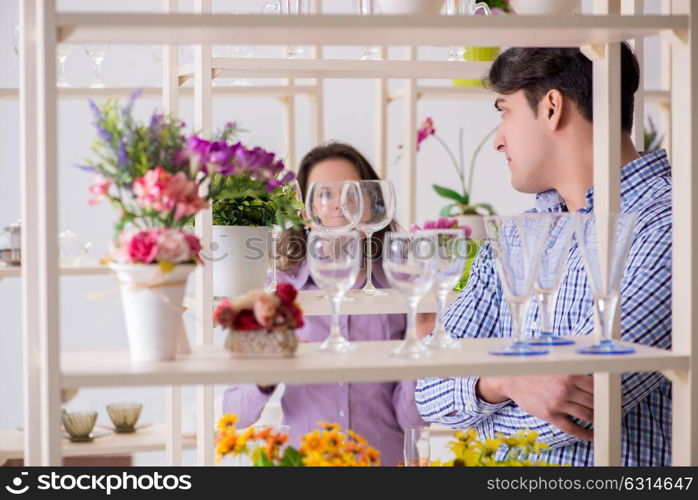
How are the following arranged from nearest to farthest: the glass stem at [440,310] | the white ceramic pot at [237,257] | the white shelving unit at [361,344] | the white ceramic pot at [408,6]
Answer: the white shelving unit at [361,344]
the glass stem at [440,310]
the white ceramic pot at [408,6]
the white ceramic pot at [237,257]

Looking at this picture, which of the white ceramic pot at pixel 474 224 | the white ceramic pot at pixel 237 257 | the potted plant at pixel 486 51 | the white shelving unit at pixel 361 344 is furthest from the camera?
the white ceramic pot at pixel 474 224

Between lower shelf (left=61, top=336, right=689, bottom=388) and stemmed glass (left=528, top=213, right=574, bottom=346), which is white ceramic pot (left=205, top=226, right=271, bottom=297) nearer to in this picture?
lower shelf (left=61, top=336, right=689, bottom=388)

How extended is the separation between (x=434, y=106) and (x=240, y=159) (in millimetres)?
3340

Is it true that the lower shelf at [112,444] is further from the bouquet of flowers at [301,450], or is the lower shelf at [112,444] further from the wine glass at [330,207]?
the bouquet of flowers at [301,450]

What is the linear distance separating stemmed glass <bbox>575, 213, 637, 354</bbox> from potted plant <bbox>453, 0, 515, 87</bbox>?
916 mm

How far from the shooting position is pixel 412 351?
1.25 metres

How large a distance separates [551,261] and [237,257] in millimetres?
860

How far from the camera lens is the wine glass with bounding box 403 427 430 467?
1420 mm

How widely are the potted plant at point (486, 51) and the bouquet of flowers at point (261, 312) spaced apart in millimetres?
1104

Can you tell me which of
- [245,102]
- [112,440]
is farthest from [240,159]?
[245,102]

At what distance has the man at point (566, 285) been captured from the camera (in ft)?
5.01

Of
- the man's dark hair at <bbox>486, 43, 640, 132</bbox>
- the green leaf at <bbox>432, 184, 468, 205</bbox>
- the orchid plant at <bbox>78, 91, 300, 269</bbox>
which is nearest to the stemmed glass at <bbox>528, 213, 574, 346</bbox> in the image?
the orchid plant at <bbox>78, 91, 300, 269</bbox>

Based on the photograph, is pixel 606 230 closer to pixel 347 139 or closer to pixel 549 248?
pixel 549 248

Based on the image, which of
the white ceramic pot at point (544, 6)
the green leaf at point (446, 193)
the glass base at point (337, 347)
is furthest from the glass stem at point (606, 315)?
the green leaf at point (446, 193)
